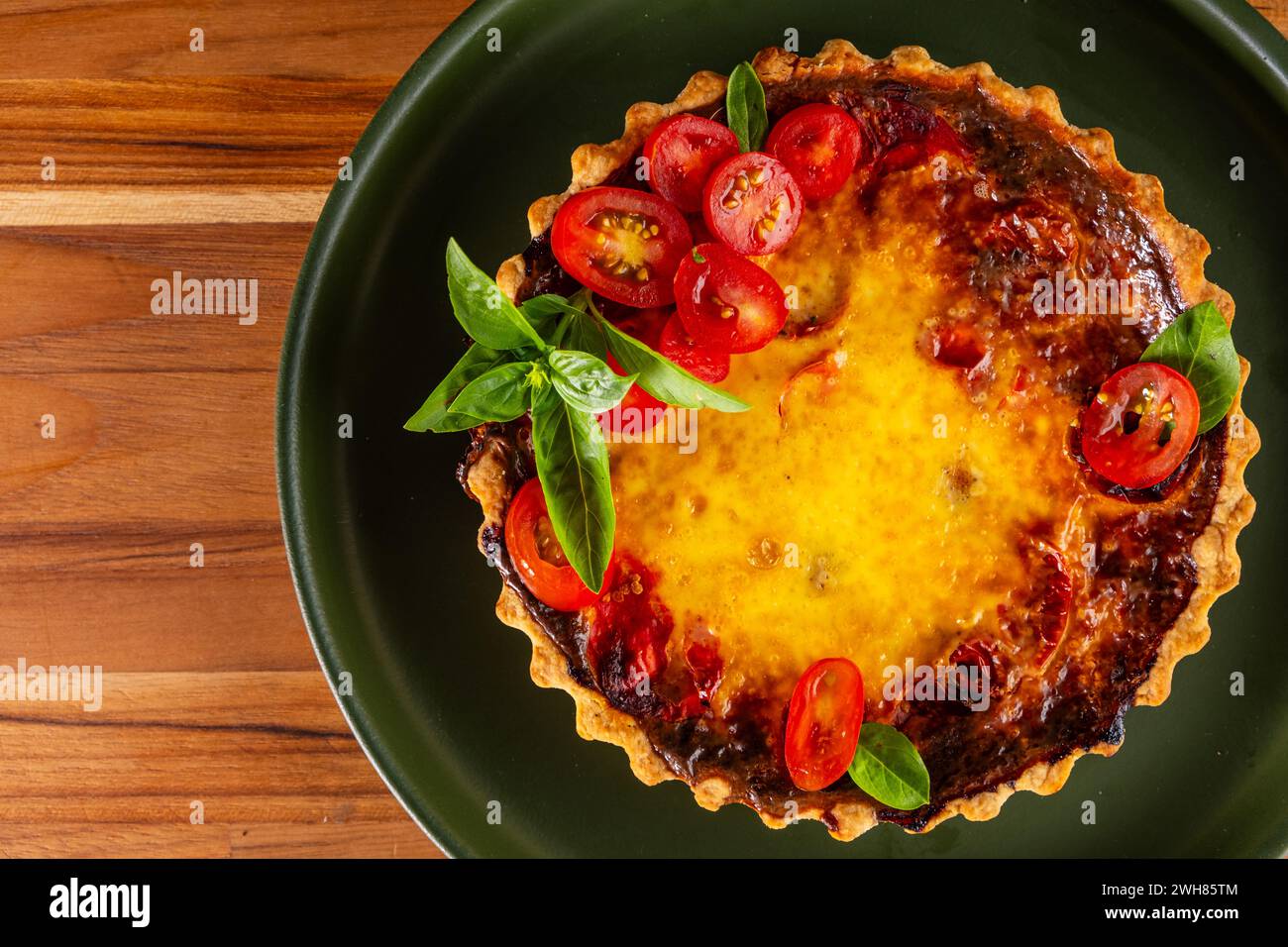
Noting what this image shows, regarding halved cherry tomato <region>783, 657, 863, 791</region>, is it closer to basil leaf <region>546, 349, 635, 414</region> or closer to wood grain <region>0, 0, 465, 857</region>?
basil leaf <region>546, 349, 635, 414</region>

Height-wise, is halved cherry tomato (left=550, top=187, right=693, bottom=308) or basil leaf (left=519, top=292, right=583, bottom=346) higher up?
halved cherry tomato (left=550, top=187, right=693, bottom=308)

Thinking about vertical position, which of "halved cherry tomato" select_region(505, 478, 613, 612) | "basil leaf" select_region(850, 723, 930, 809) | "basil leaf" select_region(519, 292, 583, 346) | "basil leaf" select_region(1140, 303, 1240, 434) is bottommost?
"basil leaf" select_region(850, 723, 930, 809)

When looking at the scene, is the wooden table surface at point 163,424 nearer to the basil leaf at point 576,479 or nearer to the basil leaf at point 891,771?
the basil leaf at point 576,479

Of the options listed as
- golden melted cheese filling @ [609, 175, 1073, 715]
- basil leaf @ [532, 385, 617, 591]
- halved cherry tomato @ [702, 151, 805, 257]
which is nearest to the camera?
basil leaf @ [532, 385, 617, 591]

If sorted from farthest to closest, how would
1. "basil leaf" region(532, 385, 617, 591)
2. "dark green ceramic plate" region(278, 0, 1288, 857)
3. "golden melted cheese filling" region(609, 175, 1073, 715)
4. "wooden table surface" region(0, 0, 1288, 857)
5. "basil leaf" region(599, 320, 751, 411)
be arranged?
"wooden table surface" region(0, 0, 1288, 857)
"dark green ceramic plate" region(278, 0, 1288, 857)
"golden melted cheese filling" region(609, 175, 1073, 715)
"basil leaf" region(532, 385, 617, 591)
"basil leaf" region(599, 320, 751, 411)

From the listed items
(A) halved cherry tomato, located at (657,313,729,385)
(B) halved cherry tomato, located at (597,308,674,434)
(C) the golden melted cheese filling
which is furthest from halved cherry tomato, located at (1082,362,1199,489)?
(B) halved cherry tomato, located at (597,308,674,434)

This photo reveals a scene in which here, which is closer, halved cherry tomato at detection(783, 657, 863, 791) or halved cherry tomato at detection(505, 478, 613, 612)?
halved cherry tomato at detection(783, 657, 863, 791)

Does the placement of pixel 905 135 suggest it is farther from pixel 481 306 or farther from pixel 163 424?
pixel 163 424
